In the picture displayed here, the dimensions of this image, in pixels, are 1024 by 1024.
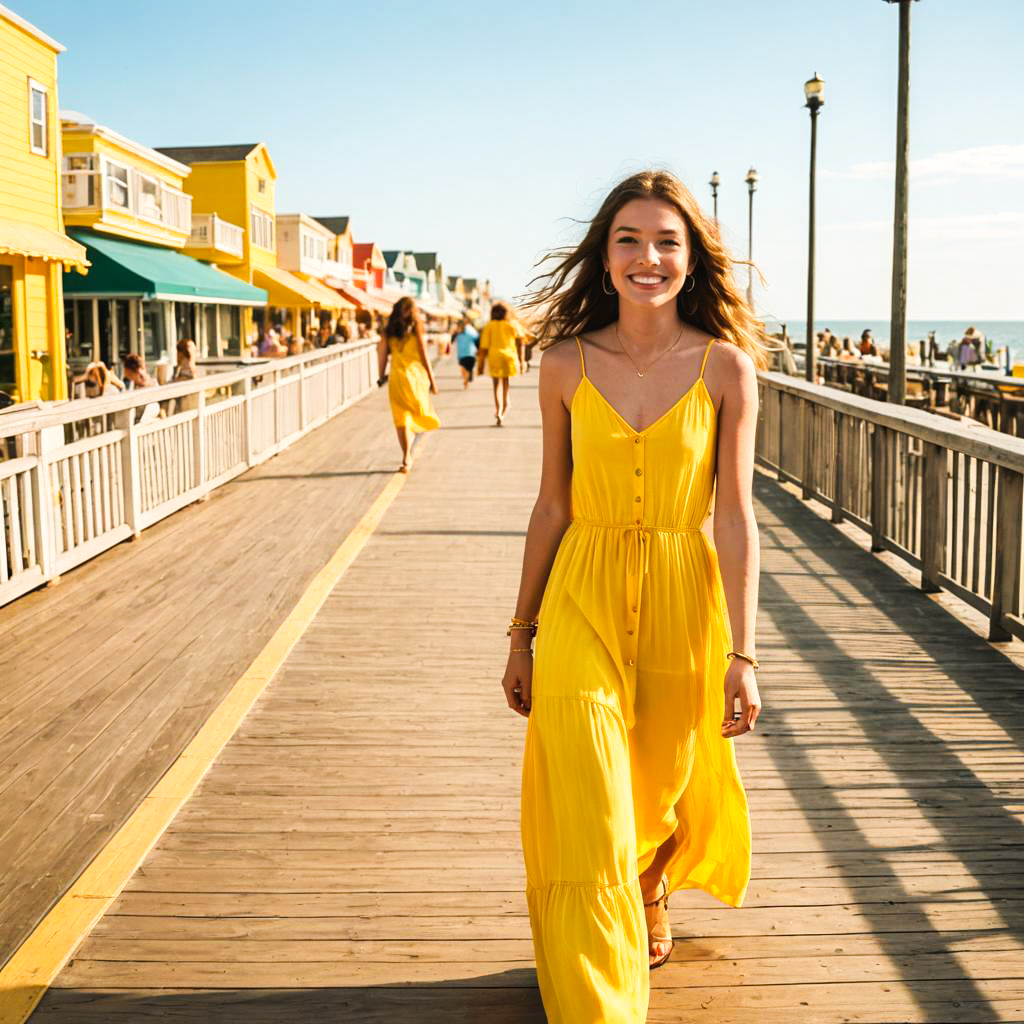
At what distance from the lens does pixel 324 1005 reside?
293cm

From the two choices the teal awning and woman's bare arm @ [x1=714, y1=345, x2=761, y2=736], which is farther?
the teal awning

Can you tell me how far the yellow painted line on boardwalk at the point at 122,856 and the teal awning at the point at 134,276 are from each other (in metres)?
24.9

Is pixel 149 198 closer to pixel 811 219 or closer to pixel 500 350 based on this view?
pixel 500 350

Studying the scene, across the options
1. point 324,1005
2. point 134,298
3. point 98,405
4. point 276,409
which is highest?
point 134,298

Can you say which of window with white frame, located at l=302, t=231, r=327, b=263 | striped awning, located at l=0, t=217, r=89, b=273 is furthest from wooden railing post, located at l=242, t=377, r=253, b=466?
window with white frame, located at l=302, t=231, r=327, b=263

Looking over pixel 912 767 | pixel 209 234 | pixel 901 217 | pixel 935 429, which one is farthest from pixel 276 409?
pixel 209 234

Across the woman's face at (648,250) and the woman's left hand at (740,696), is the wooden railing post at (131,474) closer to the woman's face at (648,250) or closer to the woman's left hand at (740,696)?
the woman's face at (648,250)

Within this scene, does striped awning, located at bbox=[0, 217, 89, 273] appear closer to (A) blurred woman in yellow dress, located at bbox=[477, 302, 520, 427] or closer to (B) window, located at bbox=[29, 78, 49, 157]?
(B) window, located at bbox=[29, 78, 49, 157]

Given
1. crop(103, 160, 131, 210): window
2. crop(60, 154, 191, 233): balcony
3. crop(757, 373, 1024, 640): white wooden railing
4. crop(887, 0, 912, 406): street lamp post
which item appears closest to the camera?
crop(757, 373, 1024, 640): white wooden railing

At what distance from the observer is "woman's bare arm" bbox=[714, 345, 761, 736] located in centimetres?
281

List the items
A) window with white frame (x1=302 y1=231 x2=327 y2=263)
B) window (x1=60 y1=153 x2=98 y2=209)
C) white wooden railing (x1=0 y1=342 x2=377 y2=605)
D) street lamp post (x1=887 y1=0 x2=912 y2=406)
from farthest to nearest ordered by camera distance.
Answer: window with white frame (x1=302 y1=231 x2=327 y2=263), window (x1=60 y1=153 x2=98 y2=209), street lamp post (x1=887 y1=0 x2=912 y2=406), white wooden railing (x1=0 y1=342 x2=377 y2=605)

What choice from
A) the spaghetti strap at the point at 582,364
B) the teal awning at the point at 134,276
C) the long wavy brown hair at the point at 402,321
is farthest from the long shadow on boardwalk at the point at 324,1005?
the teal awning at the point at 134,276

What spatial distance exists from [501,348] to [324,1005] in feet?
54.4

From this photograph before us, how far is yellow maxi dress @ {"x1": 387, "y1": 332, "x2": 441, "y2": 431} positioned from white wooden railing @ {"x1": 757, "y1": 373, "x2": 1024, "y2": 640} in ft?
11.1
